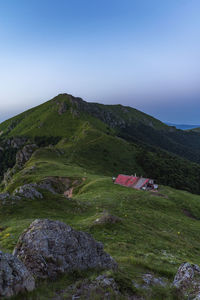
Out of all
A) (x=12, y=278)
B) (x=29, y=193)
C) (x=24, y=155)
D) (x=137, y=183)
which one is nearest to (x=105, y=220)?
(x=29, y=193)

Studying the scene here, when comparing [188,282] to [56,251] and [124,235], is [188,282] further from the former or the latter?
[124,235]

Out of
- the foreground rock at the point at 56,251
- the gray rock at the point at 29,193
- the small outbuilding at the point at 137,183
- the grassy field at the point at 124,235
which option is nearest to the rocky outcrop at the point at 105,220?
the grassy field at the point at 124,235

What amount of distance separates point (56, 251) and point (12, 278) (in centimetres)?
291

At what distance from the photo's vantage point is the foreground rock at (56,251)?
10.5 m

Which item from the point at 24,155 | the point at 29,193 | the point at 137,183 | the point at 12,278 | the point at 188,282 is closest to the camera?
the point at 12,278

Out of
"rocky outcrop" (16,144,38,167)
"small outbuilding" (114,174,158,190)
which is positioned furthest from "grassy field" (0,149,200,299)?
"rocky outcrop" (16,144,38,167)

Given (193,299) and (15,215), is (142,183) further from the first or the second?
(193,299)

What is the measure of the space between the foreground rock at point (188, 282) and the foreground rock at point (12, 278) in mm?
7887

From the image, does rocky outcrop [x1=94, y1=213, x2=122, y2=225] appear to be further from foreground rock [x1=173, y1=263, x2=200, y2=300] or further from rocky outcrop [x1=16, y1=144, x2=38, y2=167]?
rocky outcrop [x1=16, y1=144, x2=38, y2=167]

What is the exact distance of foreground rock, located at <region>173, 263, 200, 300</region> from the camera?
10.2 meters

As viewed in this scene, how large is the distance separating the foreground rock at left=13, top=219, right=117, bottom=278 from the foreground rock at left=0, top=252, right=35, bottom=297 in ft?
4.40

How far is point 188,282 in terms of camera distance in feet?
36.2

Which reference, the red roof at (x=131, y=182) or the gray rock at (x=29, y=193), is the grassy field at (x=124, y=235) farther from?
the red roof at (x=131, y=182)

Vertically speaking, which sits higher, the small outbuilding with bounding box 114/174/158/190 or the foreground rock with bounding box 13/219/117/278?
the foreground rock with bounding box 13/219/117/278
